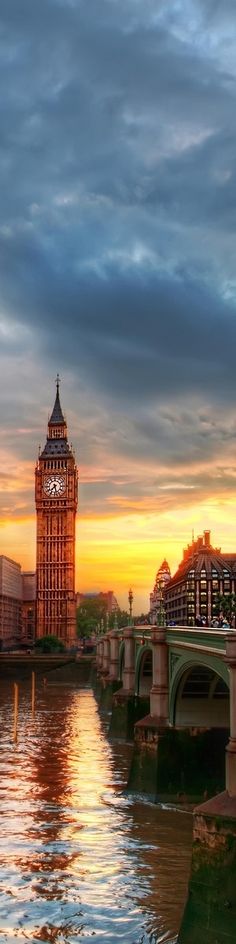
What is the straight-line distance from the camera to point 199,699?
117 ft

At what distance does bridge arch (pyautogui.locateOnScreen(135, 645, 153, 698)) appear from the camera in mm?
51844

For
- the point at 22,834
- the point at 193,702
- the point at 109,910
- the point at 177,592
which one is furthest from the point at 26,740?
the point at 177,592

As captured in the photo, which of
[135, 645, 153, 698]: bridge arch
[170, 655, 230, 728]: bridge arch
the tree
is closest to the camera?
[170, 655, 230, 728]: bridge arch

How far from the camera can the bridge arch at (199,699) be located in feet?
114

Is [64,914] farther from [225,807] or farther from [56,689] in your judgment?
[56,689]

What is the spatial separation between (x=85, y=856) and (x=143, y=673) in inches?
1174

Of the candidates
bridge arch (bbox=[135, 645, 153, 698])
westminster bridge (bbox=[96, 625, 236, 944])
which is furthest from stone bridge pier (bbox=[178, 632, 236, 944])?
bridge arch (bbox=[135, 645, 153, 698])

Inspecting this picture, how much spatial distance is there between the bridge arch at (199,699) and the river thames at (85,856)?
342 centimetres

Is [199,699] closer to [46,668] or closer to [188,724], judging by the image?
[188,724]

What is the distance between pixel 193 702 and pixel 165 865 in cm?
1085

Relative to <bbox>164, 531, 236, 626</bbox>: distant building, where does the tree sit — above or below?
below

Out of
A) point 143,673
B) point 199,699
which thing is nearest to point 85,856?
point 199,699

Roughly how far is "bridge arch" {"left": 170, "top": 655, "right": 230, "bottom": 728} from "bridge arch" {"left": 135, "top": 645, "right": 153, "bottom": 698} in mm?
14478

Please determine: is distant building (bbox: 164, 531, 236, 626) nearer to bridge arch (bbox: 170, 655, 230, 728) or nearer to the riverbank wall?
the riverbank wall
